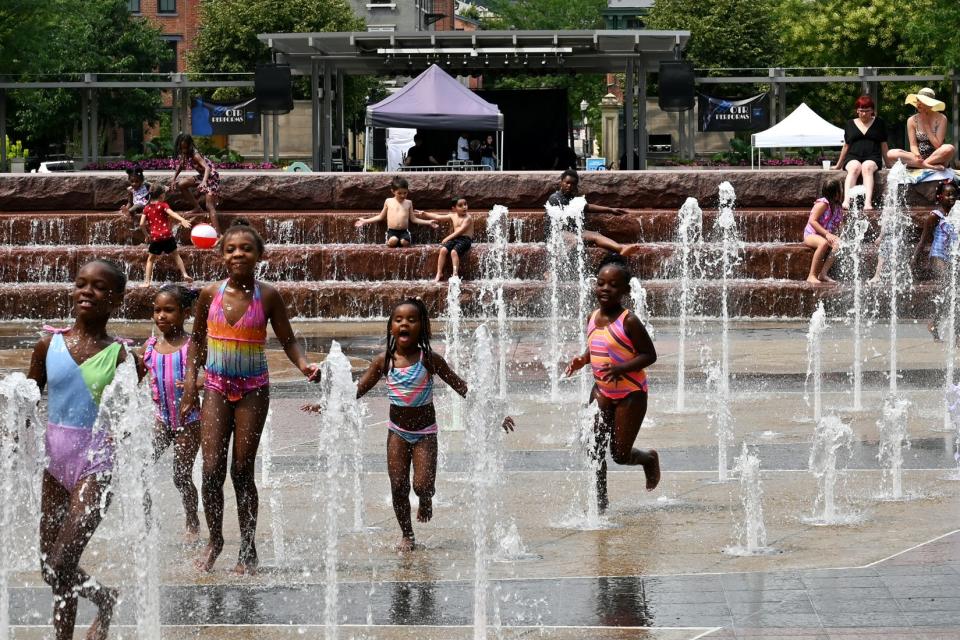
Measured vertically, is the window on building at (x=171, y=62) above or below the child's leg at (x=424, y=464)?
above

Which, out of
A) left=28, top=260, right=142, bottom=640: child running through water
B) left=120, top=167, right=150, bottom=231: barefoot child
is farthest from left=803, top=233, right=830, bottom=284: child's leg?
left=28, top=260, right=142, bottom=640: child running through water

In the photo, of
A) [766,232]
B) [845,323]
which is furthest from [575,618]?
[766,232]

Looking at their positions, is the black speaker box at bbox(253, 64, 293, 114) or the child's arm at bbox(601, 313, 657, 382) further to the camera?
the black speaker box at bbox(253, 64, 293, 114)

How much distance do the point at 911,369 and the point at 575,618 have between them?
759cm

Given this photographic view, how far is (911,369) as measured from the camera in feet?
41.0

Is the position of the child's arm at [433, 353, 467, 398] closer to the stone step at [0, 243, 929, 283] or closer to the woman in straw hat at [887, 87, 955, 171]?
the stone step at [0, 243, 929, 283]

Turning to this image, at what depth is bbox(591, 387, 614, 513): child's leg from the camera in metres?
7.42

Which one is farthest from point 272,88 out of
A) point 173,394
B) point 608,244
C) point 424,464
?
point 424,464

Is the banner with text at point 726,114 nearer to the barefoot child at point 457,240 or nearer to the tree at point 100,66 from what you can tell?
the barefoot child at point 457,240

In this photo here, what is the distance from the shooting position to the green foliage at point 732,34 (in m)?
58.4

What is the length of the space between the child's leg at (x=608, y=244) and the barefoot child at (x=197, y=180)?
14.9 feet

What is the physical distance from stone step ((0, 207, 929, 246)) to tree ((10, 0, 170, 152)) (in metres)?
36.8

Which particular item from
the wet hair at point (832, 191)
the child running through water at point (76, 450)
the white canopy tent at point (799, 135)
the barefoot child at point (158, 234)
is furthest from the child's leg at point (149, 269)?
the white canopy tent at point (799, 135)

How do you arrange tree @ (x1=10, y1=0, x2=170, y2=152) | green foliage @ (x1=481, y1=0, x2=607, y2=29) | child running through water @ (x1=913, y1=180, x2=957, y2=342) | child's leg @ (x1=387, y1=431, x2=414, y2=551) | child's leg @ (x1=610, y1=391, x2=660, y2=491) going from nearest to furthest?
child's leg @ (x1=387, y1=431, x2=414, y2=551)
child's leg @ (x1=610, y1=391, x2=660, y2=491)
child running through water @ (x1=913, y1=180, x2=957, y2=342)
tree @ (x1=10, y1=0, x2=170, y2=152)
green foliage @ (x1=481, y1=0, x2=607, y2=29)
